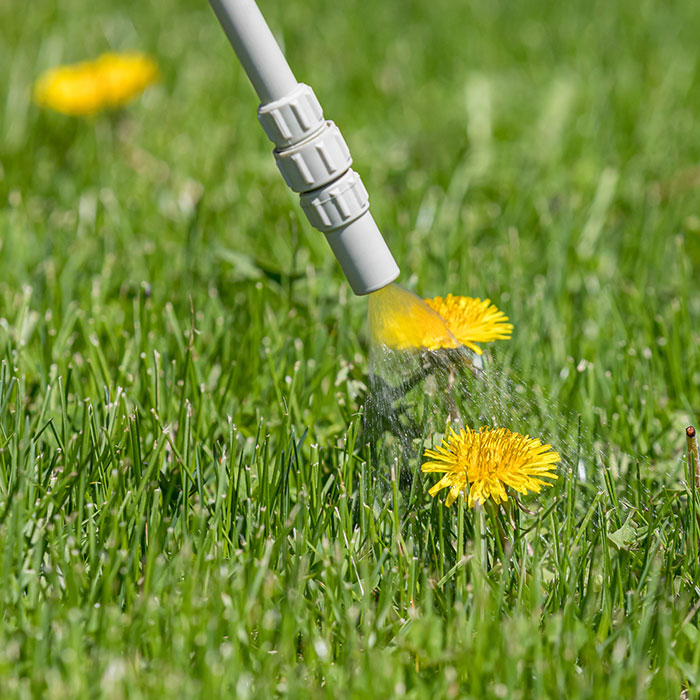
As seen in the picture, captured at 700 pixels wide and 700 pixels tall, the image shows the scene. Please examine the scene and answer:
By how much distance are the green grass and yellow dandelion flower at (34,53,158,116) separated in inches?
4.5

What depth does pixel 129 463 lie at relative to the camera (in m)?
1.62

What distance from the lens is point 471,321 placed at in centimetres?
160

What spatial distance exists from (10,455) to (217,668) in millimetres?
636

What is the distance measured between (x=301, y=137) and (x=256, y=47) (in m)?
0.14

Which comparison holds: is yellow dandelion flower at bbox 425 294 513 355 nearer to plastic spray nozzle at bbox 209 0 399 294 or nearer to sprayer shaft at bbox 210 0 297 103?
plastic spray nozzle at bbox 209 0 399 294

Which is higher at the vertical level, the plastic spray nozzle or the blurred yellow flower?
the plastic spray nozzle

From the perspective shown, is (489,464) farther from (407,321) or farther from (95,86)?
(95,86)

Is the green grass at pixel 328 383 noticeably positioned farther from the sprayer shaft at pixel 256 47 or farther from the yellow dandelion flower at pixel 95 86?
the sprayer shaft at pixel 256 47

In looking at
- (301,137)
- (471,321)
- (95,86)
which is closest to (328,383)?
(471,321)

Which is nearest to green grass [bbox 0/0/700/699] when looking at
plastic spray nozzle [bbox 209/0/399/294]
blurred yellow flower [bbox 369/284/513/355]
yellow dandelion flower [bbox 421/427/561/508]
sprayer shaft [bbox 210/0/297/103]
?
yellow dandelion flower [bbox 421/427/561/508]

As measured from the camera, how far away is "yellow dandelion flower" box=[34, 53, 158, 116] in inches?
131

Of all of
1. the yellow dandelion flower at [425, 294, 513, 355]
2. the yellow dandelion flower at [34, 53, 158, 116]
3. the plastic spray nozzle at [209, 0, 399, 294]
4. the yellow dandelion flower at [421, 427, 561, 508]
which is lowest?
the yellow dandelion flower at [421, 427, 561, 508]

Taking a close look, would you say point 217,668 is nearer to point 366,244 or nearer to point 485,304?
point 366,244

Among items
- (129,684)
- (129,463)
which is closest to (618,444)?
(129,463)
